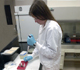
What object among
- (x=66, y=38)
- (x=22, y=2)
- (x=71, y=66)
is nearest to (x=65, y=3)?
(x=66, y=38)

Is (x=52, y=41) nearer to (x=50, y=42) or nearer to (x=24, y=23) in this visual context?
(x=50, y=42)

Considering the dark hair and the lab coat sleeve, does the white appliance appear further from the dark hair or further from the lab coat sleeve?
the lab coat sleeve

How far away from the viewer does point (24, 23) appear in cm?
196

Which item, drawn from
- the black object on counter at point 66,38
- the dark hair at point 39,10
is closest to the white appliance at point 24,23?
the black object on counter at point 66,38

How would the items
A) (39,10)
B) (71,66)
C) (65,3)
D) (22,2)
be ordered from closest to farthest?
(39,10) < (65,3) < (22,2) < (71,66)

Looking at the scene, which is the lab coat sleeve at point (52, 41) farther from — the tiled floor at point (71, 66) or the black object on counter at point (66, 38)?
the tiled floor at point (71, 66)

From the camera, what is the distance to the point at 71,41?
197 cm

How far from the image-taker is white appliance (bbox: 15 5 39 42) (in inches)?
72.2

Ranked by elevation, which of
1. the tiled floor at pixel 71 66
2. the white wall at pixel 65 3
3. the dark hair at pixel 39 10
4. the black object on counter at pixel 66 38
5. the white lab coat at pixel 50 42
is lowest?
the tiled floor at pixel 71 66

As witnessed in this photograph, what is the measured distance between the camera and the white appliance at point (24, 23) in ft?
6.02

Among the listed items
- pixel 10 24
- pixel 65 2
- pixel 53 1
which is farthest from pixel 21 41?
pixel 65 2

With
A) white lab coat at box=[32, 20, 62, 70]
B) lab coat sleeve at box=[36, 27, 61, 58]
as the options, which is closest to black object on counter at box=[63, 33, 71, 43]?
white lab coat at box=[32, 20, 62, 70]

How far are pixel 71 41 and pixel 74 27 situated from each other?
349mm

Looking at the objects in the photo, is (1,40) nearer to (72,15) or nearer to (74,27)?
(72,15)
